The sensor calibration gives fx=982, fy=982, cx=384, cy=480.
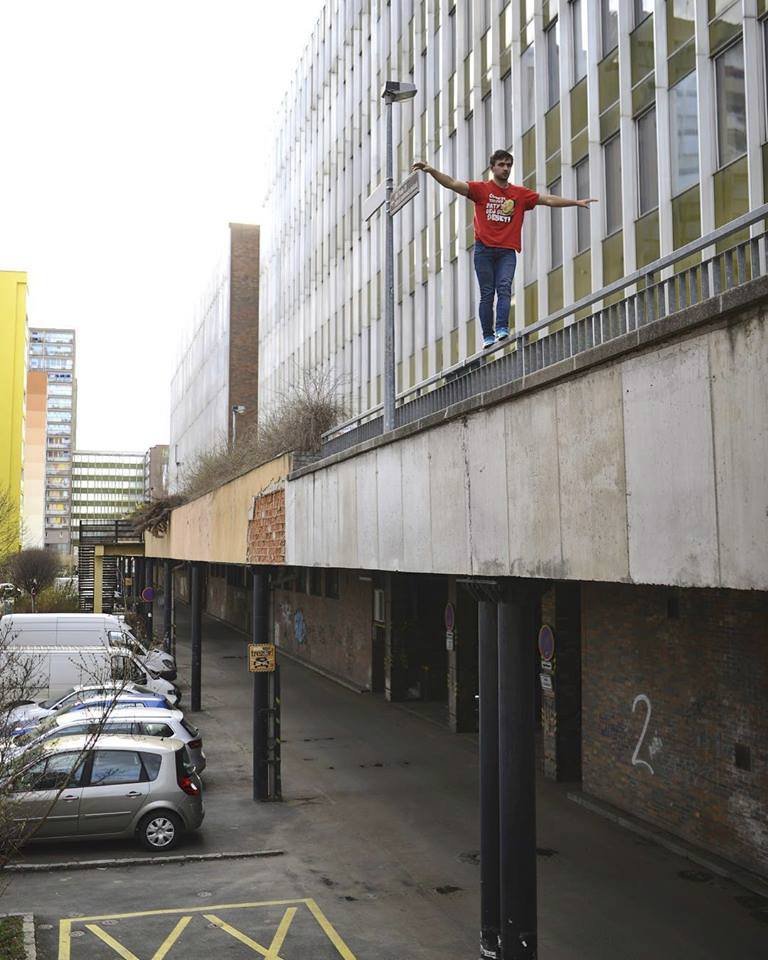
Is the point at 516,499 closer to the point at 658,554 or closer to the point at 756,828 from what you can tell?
the point at 658,554

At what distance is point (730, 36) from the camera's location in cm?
1482

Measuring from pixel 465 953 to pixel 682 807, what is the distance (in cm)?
466

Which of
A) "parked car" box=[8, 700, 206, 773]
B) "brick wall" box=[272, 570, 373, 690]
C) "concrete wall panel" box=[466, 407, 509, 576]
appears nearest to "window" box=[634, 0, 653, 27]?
"concrete wall panel" box=[466, 407, 509, 576]

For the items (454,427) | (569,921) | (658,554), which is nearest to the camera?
(658,554)

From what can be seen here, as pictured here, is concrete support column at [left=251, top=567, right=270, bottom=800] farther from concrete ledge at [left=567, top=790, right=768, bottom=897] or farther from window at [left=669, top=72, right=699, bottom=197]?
window at [left=669, top=72, right=699, bottom=197]

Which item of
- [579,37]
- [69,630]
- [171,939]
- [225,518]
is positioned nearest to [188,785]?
[171,939]

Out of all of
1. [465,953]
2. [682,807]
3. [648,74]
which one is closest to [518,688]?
[465,953]

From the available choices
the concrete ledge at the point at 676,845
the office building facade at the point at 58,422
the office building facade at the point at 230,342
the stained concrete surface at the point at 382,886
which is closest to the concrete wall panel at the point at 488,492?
the stained concrete surface at the point at 382,886

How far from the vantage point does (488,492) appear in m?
7.80

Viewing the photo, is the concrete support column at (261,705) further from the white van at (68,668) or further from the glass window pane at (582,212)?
the glass window pane at (582,212)

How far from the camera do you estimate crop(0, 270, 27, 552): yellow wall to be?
77188 millimetres

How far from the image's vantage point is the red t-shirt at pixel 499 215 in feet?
29.9

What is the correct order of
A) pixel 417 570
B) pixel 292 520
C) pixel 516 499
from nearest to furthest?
pixel 516 499 < pixel 417 570 < pixel 292 520

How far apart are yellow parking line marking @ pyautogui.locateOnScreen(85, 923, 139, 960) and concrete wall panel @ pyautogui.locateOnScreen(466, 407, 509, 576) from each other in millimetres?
5192
